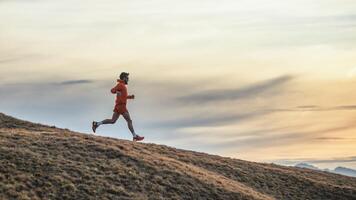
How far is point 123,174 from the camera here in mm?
24219

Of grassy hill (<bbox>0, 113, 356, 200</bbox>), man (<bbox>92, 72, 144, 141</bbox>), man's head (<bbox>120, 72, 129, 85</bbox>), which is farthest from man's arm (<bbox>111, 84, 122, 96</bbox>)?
grassy hill (<bbox>0, 113, 356, 200</bbox>)

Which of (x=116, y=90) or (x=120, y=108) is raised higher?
(x=116, y=90)

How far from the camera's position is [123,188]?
75.3 feet

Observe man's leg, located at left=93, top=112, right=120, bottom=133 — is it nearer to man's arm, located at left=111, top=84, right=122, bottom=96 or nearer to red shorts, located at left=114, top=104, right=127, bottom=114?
red shorts, located at left=114, top=104, right=127, bottom=114

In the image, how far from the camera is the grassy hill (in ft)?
72.3

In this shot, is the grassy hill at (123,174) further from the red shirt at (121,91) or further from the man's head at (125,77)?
the man's head at (125,77)

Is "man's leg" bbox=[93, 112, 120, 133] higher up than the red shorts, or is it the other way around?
the red shorts

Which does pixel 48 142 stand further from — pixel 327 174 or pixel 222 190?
pixel 327 174

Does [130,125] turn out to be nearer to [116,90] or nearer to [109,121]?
[109,121]

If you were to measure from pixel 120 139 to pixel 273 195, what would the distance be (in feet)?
26.2

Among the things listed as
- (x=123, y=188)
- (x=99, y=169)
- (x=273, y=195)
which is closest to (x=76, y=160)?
(x=99, y=169)

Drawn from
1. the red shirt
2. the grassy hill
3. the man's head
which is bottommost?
the grassy hill

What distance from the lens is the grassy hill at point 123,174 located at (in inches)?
867

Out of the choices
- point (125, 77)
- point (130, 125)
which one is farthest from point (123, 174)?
point (125, 77)
